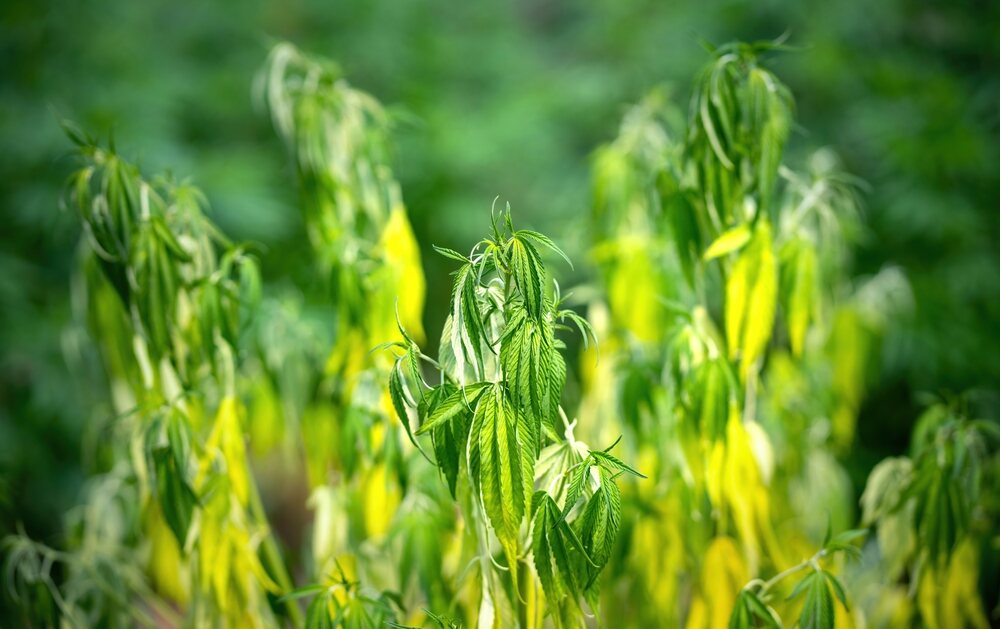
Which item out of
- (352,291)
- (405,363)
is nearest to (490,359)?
(405,363)

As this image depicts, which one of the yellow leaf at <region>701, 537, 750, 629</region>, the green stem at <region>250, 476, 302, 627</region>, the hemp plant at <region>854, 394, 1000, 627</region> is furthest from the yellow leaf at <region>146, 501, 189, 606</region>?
the hemp plant at <region>854, 394, 1000, 627</region>

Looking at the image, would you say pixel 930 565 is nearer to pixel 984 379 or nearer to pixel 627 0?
pixel 984 379

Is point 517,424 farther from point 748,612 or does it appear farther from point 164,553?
A: point 164,553

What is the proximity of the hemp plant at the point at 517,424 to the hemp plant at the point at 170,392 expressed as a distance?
1.10ft

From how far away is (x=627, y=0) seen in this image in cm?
272

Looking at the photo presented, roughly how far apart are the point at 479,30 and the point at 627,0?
0.61 m

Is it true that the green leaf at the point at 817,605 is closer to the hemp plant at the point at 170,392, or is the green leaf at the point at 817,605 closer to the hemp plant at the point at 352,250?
the hemp plant at the point at 352,250

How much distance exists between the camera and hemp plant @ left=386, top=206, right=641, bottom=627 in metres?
0.64

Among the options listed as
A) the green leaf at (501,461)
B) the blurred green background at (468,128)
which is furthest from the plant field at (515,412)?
the blurred green background at (468,128)

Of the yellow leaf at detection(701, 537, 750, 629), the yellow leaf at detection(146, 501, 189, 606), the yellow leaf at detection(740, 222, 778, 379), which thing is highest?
the yellow leaf at detection(740, 222, 778, 379)

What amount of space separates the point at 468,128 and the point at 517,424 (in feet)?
6.69

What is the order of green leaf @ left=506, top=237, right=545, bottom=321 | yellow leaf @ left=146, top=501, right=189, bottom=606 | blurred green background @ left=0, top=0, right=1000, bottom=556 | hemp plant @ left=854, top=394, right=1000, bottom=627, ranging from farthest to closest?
1. blurred green background @ left=0, top=0, right=1000, bottom=556
2. yellow leaf @ left=146, top=501, right=189, bottom=606
3. hemp plant @ left=854, top=394, right=1000, bottom=627
4. green leaf @ left=506, top=237, right=545, bottom=321

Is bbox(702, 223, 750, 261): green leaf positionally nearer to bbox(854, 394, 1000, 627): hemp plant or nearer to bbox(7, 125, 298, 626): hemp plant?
bbox(854, 394, 1000, 627): hemp plant

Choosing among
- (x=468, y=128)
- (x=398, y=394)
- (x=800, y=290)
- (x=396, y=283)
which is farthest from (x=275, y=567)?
(x=468, y=128)
